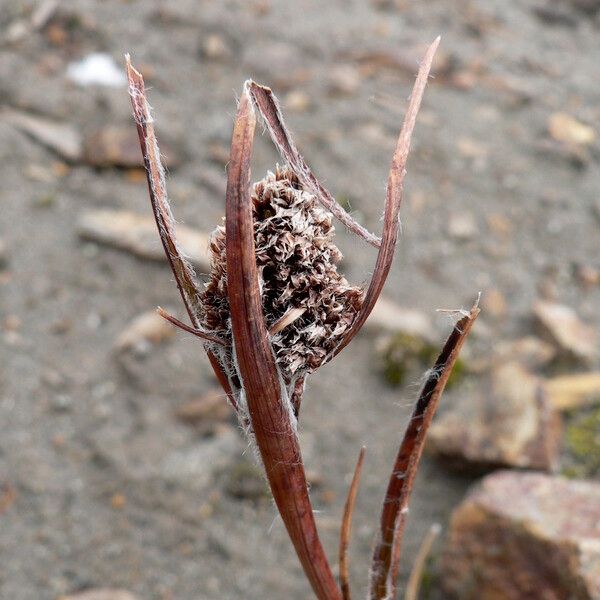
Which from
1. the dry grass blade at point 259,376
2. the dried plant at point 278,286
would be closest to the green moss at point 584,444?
the dry grass blade at point 259,376

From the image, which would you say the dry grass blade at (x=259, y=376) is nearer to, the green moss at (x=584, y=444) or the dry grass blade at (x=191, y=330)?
the dry grass blade at (x=191, y=330)

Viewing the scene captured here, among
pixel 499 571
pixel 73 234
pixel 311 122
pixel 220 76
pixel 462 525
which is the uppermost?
pixel 220 76

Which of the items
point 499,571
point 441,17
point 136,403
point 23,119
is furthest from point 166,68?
point 499,571

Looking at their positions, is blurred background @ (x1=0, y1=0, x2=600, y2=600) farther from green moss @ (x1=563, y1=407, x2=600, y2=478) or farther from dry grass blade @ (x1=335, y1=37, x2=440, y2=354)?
dry grass blade @ (x1=335, y1=37, x2=440, y2=354)

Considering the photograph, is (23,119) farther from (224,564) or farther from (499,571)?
(499,571)

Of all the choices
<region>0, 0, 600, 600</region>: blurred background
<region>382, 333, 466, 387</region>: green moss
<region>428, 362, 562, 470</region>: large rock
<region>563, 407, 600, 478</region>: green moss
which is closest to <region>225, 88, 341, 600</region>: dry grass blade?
<region>0, 0, 600, 600</region>: blurred background

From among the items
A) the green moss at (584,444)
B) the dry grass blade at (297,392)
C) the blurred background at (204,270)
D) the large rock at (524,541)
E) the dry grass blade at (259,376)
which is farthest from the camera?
the green moss at (584,444)

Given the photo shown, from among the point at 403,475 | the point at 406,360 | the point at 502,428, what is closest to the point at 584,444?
the point at 502,428
